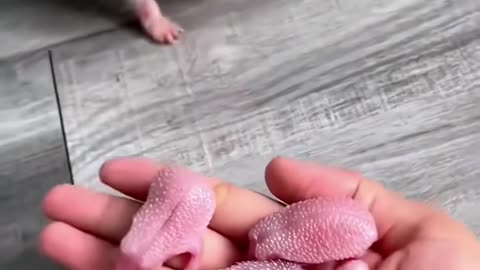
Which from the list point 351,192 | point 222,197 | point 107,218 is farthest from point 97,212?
point 351,192

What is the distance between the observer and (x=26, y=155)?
967 millimetres

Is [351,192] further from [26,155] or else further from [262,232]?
[26,155]

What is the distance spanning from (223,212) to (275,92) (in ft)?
0.86

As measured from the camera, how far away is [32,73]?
1.02 metres

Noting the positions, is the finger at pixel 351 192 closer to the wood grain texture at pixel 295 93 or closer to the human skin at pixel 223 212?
the human skin at pixel 223 212

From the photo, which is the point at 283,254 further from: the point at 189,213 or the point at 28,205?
the point at 28,205

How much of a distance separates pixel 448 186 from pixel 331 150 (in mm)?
137

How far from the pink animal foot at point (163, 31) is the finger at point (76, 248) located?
1.11ft

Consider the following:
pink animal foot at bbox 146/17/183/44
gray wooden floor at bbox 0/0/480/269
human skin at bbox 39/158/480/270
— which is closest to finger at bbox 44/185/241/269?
human skin at bbox 39/158/480/270

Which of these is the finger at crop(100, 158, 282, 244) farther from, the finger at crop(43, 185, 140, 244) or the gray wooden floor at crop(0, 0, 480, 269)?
the gray wooden floor at crop(0, 0, 480, 269)

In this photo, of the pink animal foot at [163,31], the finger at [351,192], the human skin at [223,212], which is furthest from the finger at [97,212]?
the pink animal foot at [163,31]

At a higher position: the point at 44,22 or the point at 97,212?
the point at 44,22

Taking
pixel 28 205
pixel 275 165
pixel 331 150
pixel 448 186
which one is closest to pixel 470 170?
pixel 448 186

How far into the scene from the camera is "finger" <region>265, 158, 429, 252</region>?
0.72 m
